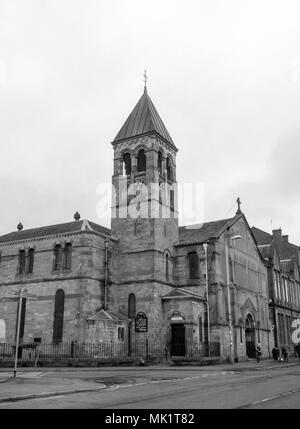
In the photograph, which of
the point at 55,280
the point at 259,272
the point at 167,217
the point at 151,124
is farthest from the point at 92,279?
the point at 259,272

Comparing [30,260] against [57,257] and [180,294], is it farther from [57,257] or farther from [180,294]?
[180,294]

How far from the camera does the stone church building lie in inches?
1542

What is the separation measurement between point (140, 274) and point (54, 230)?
30.9 ft

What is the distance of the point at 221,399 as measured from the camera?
42.0 ft

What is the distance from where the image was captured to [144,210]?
43344mm

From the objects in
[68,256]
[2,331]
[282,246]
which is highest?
[282,246]

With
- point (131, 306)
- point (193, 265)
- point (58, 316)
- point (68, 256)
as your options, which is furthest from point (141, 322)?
point (68, 256)

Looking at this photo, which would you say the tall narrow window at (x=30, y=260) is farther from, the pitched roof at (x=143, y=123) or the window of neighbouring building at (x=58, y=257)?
the pitched roof at (x=143, y=123)

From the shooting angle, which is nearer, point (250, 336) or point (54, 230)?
point (54, 230)

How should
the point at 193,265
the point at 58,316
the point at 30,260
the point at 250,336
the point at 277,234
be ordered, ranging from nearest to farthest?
the point at 58,316, the point at 30,260, the point at 193,265, the point at 250,336, the point at 277,234

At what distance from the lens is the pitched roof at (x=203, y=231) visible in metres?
43.8

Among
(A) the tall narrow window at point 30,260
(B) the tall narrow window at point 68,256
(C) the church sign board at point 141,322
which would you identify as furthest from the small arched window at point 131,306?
(A) the tall narrow window at point 30,260

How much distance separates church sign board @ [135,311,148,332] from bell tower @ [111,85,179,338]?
523mm

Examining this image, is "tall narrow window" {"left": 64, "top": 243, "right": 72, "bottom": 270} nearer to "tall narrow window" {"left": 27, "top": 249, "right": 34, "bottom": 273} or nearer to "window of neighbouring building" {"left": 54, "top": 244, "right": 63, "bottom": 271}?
"window of neighbouring building" {"left": 54, "top": 244, "right": 63, "bottom": 271}
